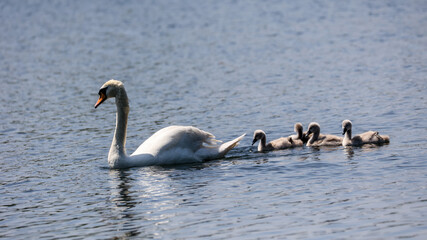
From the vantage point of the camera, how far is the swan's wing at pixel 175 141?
14766mm

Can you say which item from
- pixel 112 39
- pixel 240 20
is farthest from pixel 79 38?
pixel 240 20

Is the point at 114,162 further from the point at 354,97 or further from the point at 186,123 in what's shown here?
the point at 354,97

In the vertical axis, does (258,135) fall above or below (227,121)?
below

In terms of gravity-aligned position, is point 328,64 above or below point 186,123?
above

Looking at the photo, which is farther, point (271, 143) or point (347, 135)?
point (271, 143)

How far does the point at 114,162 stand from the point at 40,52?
78.2 ft

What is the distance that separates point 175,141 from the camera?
48.8 ft

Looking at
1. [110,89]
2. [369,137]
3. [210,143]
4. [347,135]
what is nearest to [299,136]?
[347,135]

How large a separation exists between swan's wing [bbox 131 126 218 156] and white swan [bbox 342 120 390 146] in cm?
309

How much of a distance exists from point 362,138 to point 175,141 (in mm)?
3941

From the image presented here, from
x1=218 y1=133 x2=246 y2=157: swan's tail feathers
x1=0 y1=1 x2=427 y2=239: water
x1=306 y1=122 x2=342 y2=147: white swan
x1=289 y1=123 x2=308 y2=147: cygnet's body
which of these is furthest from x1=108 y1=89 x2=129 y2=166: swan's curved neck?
x1=306 y1=122 x2=342 y2=147: white swan

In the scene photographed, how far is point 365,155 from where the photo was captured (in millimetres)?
14375

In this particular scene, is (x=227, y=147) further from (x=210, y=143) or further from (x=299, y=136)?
(x=299, y=136)

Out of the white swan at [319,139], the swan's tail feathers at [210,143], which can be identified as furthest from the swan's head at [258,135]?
the white swan at [319,139]
